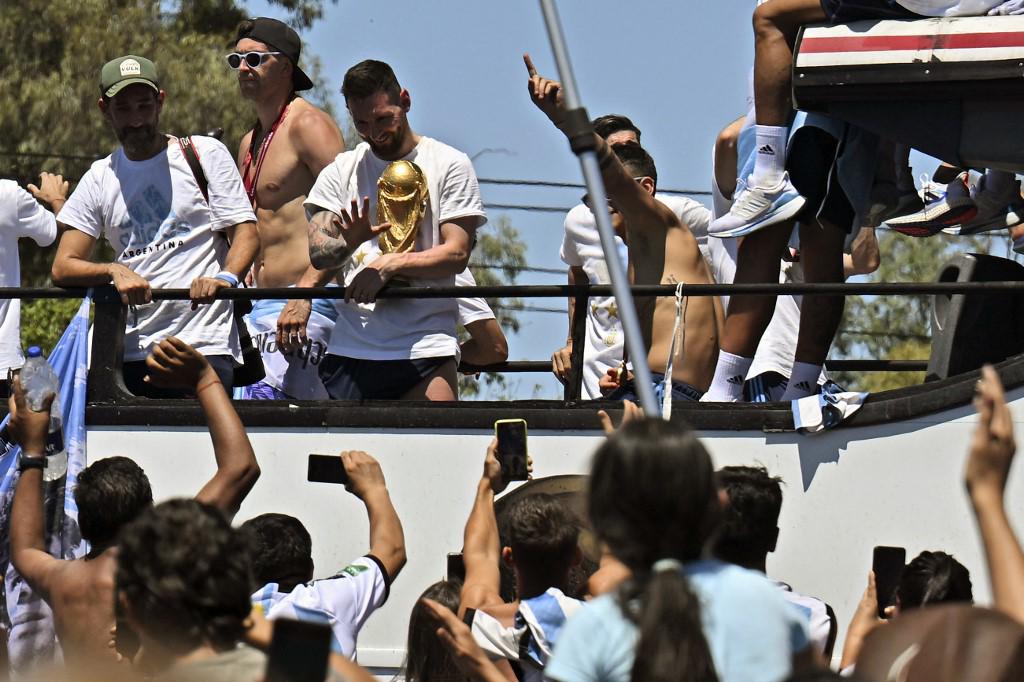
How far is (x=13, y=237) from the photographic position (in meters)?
8.07

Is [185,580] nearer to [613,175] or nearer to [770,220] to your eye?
[613,175]

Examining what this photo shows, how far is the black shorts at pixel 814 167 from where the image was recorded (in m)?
6.74

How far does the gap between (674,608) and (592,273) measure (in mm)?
4719

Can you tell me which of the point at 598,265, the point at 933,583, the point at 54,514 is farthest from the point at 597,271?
the point at 933,583

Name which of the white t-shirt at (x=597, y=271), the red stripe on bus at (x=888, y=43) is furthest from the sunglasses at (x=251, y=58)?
the red stripe on bus at (x=888, y=43)

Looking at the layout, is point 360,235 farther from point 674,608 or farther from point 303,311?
point 674,608

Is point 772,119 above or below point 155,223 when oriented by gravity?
above

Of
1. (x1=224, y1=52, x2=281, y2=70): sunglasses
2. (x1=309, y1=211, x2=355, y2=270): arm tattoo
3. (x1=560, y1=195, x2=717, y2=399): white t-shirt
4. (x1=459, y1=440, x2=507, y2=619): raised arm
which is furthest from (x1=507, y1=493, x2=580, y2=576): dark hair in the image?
(x1=224, y1=52, x2=281, y2=70): sunglasses

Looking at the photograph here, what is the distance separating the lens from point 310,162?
779cm

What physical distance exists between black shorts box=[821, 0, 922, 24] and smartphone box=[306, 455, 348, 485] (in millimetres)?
2426

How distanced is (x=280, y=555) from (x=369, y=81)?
275 cm

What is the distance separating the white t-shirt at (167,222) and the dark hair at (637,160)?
151 centimetres

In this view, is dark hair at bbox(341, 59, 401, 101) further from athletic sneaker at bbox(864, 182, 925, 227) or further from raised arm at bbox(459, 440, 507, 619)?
raised arm at bbox(459, 440, 507, 619)

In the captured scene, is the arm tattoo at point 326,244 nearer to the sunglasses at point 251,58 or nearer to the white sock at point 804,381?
the sunglasses at point 251,58
